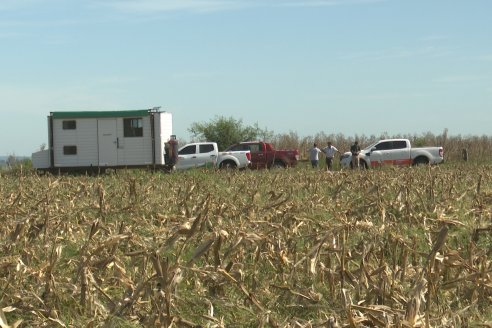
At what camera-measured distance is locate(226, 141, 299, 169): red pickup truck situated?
41531 mm

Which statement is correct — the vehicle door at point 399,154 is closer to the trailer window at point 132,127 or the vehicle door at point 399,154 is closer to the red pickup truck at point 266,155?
the red pickup truck at point 266,155

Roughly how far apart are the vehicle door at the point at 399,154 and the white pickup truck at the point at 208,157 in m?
6.88

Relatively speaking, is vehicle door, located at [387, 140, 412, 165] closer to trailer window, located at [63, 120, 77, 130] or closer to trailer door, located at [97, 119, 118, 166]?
trailer door, located at [97, 119, 118, 166]

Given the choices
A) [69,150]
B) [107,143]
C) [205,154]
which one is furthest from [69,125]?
[205,154]

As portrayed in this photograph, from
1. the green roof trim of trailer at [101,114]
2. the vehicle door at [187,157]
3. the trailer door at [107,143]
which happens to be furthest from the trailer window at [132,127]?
the vehicle door at [187,157]

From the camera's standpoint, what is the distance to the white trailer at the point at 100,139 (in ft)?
129

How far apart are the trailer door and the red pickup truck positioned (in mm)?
5524

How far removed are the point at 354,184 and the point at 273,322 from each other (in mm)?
10131

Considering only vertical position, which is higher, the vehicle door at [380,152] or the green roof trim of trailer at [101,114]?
the green roof trim of trailer at [101,114]

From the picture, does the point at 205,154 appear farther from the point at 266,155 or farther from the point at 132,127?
the point at 132,127

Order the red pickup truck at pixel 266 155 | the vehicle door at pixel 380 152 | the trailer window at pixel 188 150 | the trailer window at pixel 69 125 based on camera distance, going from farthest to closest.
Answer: the vehicle door at pixel 380 152 → the red pickup truck at pixel 266 155 → the trailer window at pixel 188 150 → the trailer window at pixel 69 125

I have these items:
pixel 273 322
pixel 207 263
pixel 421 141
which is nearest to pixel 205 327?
pixel 273 322

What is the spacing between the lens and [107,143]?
130 feet

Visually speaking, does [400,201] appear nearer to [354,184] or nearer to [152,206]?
[152,206]
